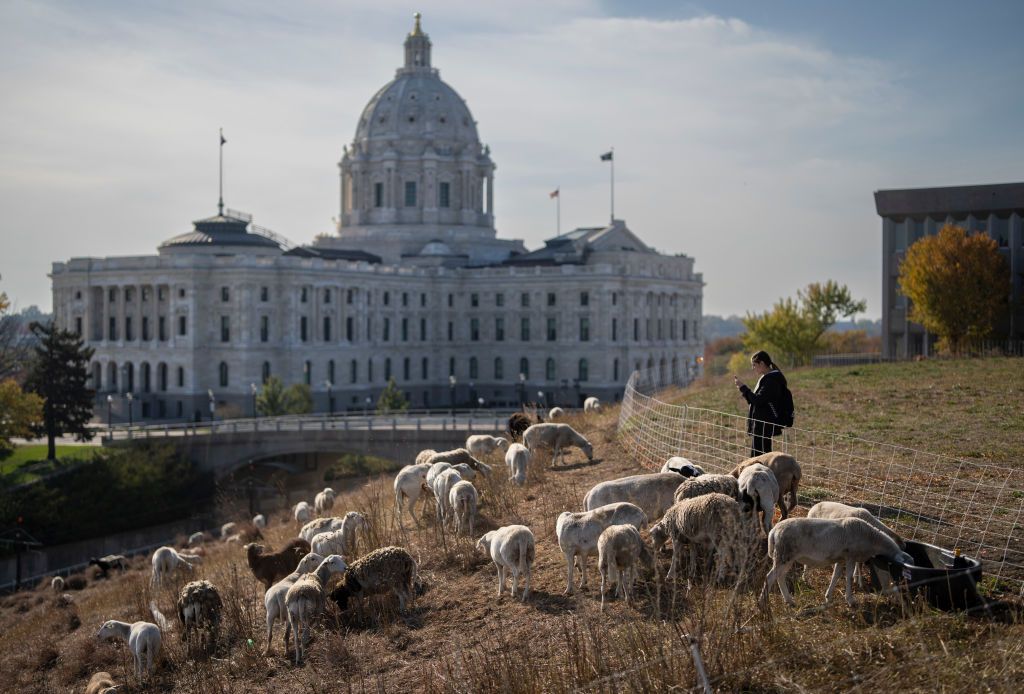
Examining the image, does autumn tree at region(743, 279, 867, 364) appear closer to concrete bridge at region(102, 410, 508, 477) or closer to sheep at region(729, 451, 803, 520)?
concrete bridge at region(102, 410, 508, 477)

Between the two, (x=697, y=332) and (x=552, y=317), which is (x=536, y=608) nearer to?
(x=552, y=317)

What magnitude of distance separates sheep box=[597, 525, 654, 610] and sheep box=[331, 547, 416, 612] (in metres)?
3.50

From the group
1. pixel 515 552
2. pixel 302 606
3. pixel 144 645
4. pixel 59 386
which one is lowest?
pixel 144 645

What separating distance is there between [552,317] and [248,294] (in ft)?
93.1

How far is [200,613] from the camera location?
1873 centimetres

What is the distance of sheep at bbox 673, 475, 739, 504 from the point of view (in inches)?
612

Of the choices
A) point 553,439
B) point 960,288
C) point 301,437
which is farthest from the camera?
point 301,437

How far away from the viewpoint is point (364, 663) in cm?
1520

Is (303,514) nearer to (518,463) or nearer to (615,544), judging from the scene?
(518,463)

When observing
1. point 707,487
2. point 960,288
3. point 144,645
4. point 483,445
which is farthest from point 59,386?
point 707,487

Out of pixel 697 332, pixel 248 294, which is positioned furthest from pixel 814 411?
pixel 697 332

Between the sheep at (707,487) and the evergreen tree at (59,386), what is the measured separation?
173 ft

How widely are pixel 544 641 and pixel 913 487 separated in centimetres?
699

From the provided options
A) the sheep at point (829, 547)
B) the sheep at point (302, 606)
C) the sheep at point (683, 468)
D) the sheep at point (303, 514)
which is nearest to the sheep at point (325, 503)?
the sheep at point (303, 514)
